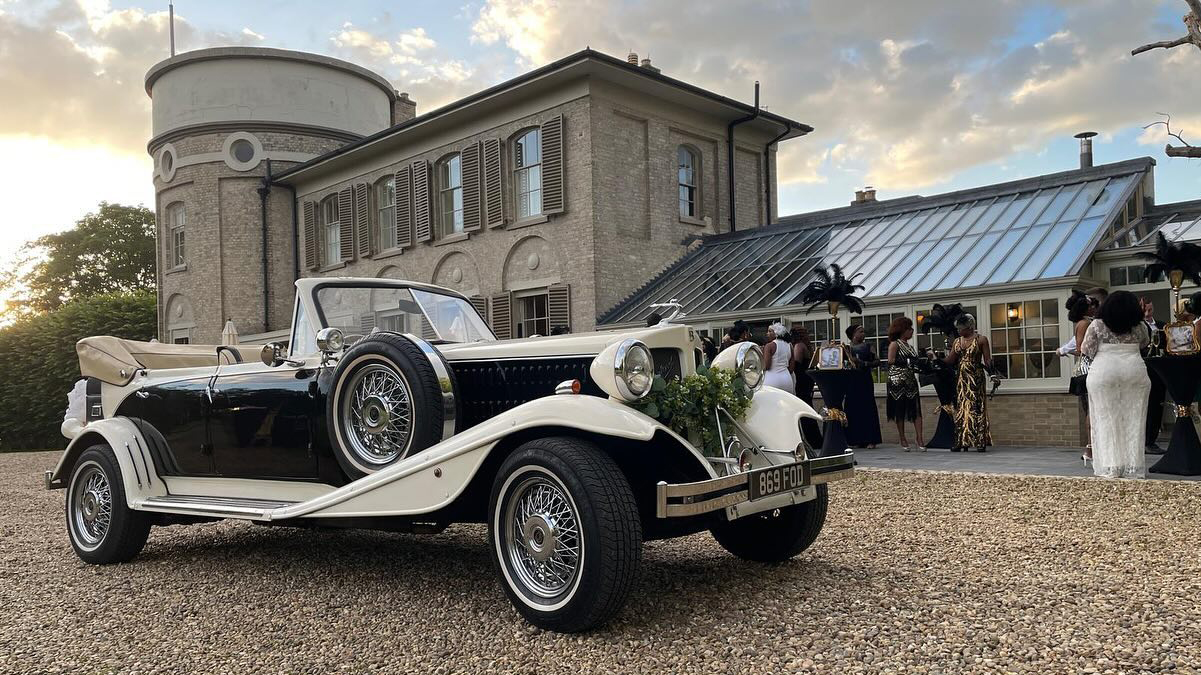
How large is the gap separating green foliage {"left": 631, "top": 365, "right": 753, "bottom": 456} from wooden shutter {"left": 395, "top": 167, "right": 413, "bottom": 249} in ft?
55.6

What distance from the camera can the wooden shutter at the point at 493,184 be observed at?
1798 cm

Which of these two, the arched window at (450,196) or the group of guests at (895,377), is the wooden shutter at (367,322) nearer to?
the group of guests at (895,377)

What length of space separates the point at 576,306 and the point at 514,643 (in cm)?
1321

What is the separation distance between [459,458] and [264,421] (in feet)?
5.88

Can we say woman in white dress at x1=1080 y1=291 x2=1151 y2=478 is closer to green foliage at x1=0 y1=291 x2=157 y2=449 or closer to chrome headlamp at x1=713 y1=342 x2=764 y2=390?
chrome headlamp at x1=713 y1=342 x2=764 y2=390

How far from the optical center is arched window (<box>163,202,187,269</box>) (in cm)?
2567

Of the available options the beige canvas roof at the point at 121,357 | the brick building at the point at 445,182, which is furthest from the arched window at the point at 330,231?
the beige canvas roof at the point at 121,357

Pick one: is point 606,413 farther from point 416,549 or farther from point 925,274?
point 925,274

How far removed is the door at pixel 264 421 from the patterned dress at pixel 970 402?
26.7 feet

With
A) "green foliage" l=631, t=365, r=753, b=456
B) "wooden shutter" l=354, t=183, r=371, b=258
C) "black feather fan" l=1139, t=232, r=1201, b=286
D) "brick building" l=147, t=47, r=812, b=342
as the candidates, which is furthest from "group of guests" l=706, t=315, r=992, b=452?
"wooden shutter" l=354, t=183, r=371, b=258

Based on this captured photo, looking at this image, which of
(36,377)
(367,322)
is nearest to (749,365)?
(367,322)

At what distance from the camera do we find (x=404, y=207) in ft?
67.4

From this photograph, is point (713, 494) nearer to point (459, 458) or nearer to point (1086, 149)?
point (459, 458)

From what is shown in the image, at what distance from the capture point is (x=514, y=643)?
3588 millimetres
